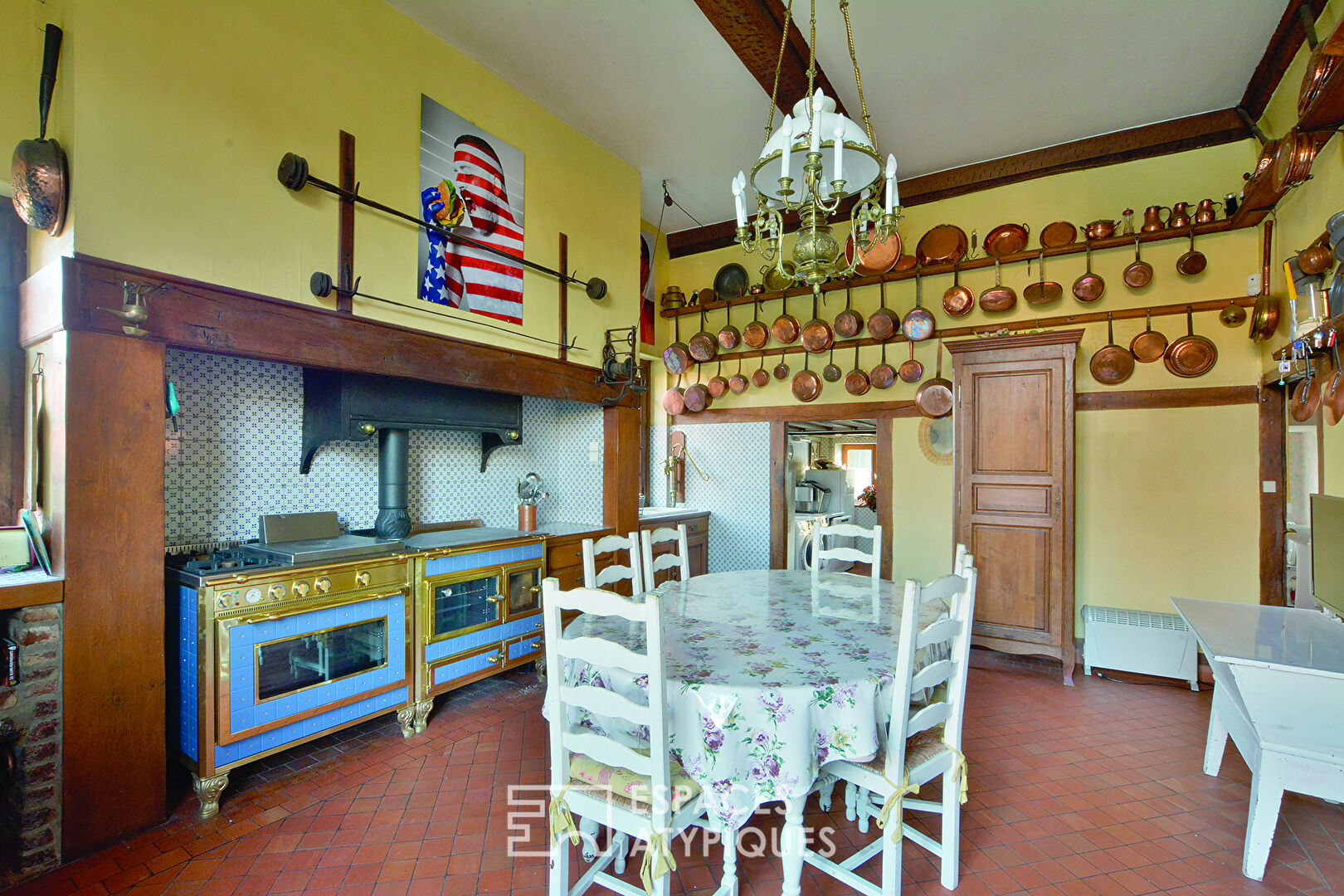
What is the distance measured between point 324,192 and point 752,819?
10.2ft

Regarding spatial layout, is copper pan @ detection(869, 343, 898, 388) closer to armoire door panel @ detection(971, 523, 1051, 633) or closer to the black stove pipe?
armoire door panel @ detection(971, 523, 1051, 633)

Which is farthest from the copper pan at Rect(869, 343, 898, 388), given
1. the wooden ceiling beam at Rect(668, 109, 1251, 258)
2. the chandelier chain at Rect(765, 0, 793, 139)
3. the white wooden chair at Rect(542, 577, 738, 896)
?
the white wooden chair at Rect(542, 577, 738, 896)

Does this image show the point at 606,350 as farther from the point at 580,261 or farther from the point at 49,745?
the point at 49,745

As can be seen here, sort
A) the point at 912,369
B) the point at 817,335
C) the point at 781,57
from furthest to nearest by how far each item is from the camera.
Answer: the point at 817,335, the point at 912,369, the point at 781,57

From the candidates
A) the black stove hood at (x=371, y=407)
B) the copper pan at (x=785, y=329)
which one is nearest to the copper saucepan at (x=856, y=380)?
the copper pan at (x=785, y=329)

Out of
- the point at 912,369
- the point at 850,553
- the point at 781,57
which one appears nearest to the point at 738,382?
the point at 912,369

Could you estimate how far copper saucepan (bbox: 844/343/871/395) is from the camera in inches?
191

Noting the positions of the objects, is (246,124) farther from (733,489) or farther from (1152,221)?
(1152,221)

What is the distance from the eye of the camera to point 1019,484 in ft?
12.7

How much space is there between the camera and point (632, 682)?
178 cm

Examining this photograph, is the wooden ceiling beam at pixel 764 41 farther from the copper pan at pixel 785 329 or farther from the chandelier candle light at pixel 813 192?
the copper pan at pixel 785 329

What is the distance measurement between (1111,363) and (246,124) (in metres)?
4.85

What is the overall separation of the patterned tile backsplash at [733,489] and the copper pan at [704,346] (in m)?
0.62

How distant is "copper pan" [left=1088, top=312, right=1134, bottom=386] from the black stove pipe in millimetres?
4302
